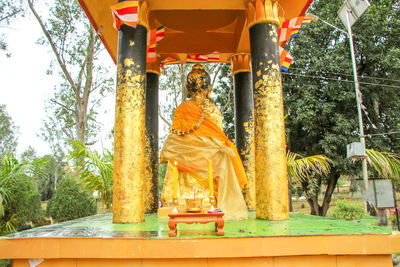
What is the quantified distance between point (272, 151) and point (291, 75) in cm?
1264

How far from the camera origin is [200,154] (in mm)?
6199

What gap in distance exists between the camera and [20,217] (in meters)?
8.35

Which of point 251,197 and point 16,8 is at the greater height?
point 16,8

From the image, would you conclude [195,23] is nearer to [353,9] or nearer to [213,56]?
[213,56]

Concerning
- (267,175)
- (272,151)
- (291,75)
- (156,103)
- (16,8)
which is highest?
(16,8)

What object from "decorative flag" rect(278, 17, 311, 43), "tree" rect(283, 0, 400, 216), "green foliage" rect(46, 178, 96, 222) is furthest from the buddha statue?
"tree" rect(283, 0, 400, 216)

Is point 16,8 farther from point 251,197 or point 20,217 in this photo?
point 251,197

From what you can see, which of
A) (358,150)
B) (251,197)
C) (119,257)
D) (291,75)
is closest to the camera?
(119,257)

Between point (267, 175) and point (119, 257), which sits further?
point (267, 175)

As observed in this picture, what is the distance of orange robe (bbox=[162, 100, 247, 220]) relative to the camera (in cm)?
601

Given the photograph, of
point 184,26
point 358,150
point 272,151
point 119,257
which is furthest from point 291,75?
point 119,257

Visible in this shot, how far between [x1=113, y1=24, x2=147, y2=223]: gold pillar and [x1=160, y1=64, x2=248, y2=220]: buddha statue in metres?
1.12

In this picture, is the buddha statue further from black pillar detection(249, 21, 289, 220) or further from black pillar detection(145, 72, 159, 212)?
black pillar detection(145, 72, 159, 212)

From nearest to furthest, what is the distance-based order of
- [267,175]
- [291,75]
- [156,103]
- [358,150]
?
[267,175]
[156,103]
[358,150]
[291,75]
